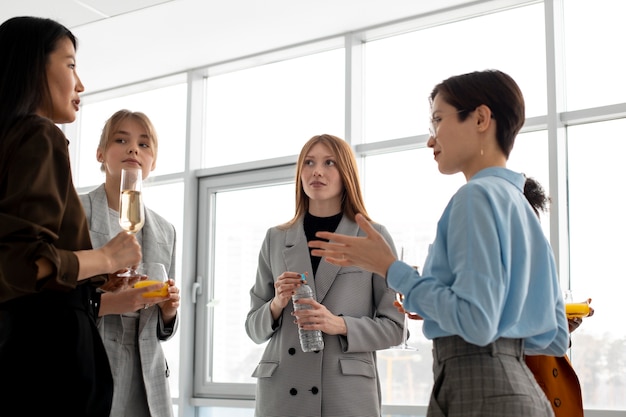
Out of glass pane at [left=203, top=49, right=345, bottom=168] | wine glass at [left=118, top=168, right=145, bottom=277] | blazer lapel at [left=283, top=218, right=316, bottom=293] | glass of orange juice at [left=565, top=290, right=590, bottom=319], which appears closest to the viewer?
wine glass at [left=118, top=168, right=145, bottom=277]

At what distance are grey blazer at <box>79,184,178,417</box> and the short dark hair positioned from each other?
1.29 metres

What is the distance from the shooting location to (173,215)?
551 centimetres

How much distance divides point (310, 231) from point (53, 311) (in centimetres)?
146

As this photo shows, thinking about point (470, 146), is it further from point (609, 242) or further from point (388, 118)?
point (388, 118)

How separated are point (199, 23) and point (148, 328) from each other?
271 centimetres

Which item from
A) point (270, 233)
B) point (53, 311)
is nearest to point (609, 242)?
point (270, 233)

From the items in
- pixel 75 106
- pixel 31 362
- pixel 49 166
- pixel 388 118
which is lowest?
pixel 31 362

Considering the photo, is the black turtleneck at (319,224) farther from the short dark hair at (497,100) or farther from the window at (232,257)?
the window at (232,257)

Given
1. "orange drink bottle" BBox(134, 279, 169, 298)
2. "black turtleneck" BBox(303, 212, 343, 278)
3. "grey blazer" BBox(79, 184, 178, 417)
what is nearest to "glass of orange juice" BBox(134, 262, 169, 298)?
"orange drink bottle" BBox(134, 279, 169, 298)

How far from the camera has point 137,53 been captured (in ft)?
17.1

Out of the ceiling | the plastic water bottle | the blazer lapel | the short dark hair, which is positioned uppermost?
the ceiling

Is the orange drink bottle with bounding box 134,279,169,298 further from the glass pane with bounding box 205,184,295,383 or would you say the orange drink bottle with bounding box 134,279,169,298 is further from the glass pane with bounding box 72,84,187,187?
the glass pane with bounding box 72,84,187,187

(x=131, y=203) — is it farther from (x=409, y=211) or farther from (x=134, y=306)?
(x=409, y=211)

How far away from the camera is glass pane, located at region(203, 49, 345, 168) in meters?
4.94
